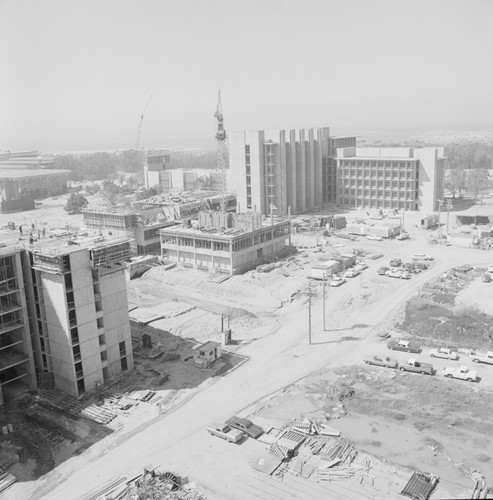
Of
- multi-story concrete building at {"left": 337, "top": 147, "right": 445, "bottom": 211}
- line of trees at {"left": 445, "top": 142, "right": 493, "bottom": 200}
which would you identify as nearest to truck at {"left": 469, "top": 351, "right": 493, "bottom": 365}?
multi-story concrete building at {"left": 337, "top": 147, "right": 445, "bottom": 211}

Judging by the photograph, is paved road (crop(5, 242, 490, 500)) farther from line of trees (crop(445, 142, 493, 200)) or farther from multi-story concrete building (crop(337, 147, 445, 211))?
line of trees (crop(445, 142, 493, 200))

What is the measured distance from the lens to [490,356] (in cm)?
3288

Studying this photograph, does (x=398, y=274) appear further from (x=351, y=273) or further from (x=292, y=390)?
(x=292, y=390)

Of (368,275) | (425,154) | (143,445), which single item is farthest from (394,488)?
(425,154)

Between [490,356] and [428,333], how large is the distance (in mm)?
5179

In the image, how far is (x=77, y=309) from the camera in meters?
30.0

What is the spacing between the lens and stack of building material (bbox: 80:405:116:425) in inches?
1087

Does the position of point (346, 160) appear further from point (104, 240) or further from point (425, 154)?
point (104, 240)

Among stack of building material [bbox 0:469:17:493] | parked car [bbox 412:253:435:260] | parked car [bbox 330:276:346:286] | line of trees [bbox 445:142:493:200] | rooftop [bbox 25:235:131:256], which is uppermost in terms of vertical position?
rooftop [bbox 25:235:131:256]

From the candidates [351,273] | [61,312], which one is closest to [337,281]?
[351,273]

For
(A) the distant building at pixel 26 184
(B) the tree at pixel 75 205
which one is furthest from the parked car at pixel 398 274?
(A) the distant building at pixel 26 184

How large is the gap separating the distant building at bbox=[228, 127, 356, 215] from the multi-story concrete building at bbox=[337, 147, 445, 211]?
379 cm

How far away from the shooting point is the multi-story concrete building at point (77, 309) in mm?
29641

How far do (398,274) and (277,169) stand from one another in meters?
35.0
